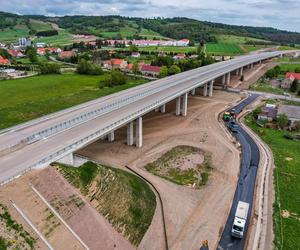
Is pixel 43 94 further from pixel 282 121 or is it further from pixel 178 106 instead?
pixel 282 121

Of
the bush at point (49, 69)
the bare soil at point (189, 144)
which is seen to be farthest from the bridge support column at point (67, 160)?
the bush at point (49, 69)

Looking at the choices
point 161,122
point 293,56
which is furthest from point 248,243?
point 293,56

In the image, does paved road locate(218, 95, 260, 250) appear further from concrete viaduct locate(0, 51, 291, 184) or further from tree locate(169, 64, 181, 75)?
tree locate(169, 64, 181, 75)

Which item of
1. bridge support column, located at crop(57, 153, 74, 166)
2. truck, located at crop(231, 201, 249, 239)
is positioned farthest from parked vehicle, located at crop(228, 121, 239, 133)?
bridge support column, located at crop(57, 153, 74, 166)

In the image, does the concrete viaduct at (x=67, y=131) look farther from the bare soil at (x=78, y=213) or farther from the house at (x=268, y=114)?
the house at (x=268, y=114)

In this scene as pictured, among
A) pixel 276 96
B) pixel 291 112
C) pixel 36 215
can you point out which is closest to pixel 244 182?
pixel 36 215

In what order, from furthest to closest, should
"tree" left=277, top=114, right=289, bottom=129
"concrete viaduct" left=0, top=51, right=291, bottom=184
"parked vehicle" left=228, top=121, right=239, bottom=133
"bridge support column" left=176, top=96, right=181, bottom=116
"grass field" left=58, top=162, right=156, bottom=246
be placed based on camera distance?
"bridge support column" left=176, top=96, right=181, bottom=116 < "tree" left=277, top=114, right=289, bottom=129 < "parked vehicle" left=228, top=121, right=239, bottom=133 < "concrete viaduct" left=0, top=51, right=291, bottom=184 < "grass field" left=58, top=162, right=156, bottom=246
